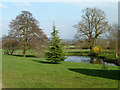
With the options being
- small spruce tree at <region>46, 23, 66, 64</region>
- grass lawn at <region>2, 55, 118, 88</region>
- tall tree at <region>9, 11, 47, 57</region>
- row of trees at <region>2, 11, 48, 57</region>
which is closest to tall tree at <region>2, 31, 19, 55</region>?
row of trees at <region>2, 11, 48, 57</region>

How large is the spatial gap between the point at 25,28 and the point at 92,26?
1689cm

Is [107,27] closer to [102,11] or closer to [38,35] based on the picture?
[102,11]

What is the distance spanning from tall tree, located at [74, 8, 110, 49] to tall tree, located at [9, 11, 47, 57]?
42.3 feet

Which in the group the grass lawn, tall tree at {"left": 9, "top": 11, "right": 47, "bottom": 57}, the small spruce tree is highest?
tall tree at {"left": 9, "top": 11, "right": 47, "bottom": 57}

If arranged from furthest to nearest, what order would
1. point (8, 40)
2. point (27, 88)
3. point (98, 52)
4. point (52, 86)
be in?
1. point (98, 52)
2. point (8, 40)
3. point (52, 86)
4. point (27, 88)

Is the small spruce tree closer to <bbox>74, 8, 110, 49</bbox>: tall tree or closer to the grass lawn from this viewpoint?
the grass lawn

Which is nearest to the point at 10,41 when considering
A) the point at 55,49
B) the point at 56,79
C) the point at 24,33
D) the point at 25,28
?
the point at 24,33

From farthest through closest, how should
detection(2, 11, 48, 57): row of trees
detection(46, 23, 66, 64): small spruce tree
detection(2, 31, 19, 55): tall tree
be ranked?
detection(2, 31, 19, 55): tall tree
detection(2, 11, 48, 57): row of trees
detection(46, 23, 66, 64): small spruce tree

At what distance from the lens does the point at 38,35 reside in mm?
28609

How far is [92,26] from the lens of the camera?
3675 centimetres

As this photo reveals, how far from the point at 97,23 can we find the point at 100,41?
4595 millimetres

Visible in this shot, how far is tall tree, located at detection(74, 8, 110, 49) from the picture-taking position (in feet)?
118

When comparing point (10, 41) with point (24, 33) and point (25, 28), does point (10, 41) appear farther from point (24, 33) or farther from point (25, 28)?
point (25, 28)

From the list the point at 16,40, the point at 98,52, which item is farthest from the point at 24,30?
the point at 98,52
